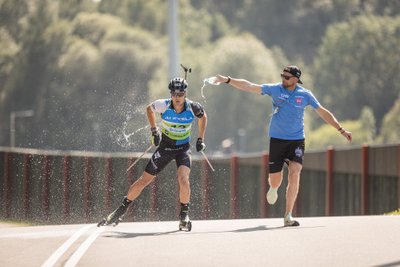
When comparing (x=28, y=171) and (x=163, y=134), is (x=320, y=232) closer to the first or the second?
(x=163, y=134)

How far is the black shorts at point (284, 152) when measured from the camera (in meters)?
15.6

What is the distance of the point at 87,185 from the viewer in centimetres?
3034

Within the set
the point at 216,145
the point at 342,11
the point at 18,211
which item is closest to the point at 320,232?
the point at 18,211

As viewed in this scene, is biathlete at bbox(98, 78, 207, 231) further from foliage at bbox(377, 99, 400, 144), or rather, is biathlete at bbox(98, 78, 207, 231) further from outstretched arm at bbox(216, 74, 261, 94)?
foliage at bbox(377, 99, 400, 144)

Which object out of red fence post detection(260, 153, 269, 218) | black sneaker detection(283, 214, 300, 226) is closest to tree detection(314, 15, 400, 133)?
red fence post detection(260, 153, 269, 218)

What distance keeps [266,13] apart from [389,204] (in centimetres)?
15991

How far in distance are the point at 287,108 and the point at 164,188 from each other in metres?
14.3

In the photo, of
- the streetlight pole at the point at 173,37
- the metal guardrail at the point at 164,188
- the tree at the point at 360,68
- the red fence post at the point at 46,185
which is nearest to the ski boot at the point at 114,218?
the metal guardrail at the point at 164,188

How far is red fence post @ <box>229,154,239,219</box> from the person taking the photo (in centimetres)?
2927

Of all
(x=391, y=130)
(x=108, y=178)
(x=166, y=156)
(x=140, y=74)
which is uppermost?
(x=140, y=74)

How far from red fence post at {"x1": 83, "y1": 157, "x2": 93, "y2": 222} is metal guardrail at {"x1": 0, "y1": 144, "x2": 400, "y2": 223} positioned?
23 mm

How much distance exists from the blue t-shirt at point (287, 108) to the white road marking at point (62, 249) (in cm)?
259

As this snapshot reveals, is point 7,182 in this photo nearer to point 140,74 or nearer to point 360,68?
point 140,74

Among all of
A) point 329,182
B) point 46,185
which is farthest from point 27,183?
point 329,182
